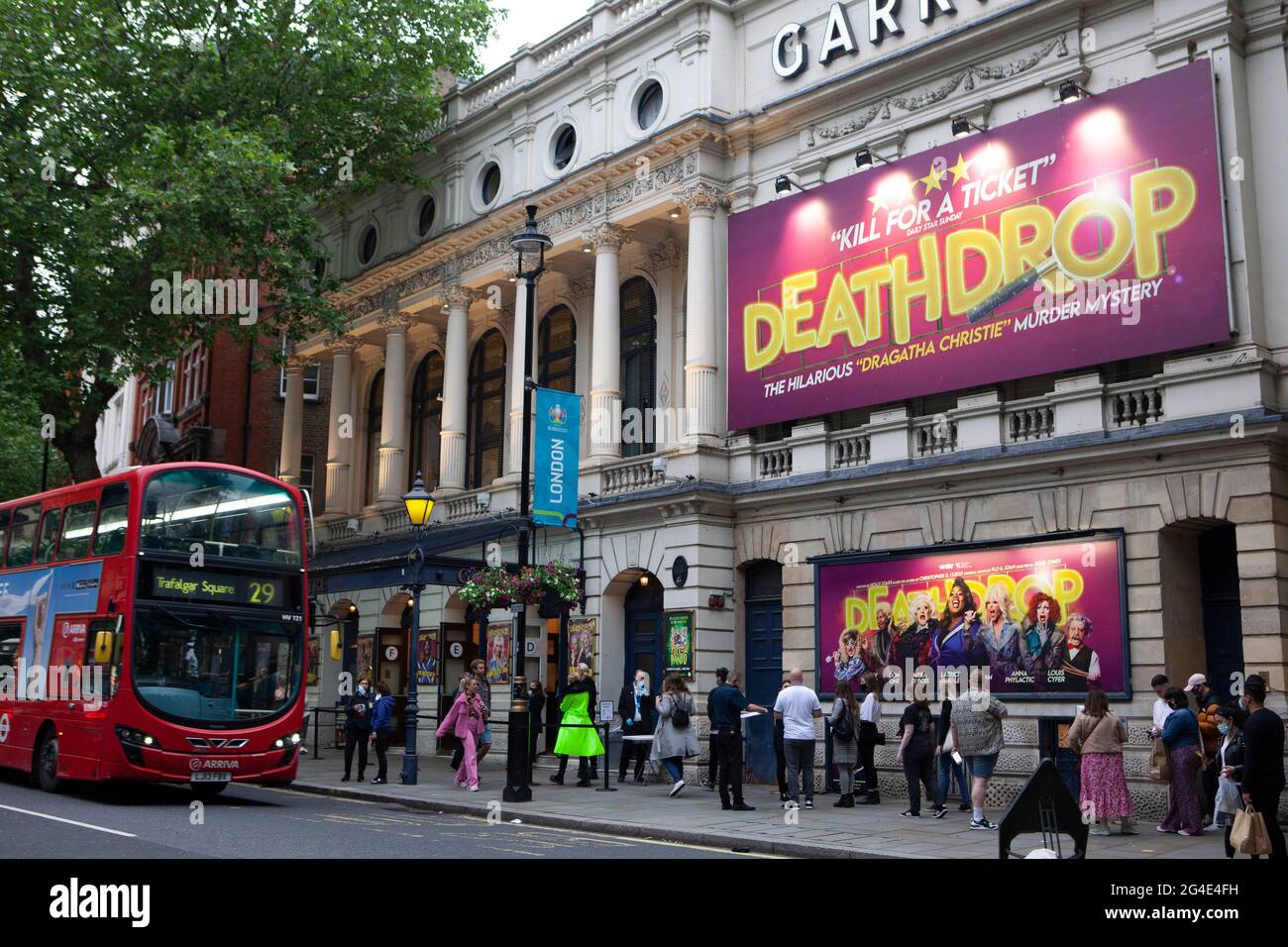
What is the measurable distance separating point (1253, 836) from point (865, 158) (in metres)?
14.8

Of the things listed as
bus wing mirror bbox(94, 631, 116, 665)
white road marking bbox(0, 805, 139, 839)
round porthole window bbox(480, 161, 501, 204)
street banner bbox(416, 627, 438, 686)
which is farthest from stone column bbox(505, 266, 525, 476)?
white road marking bbox(0, 805, 139, 839)

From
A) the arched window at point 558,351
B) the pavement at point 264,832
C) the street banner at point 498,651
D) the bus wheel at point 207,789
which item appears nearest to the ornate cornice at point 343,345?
the arched window at point 558,351

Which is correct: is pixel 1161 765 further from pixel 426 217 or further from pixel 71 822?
pixel 426 217

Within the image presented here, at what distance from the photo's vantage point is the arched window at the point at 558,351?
98.7 feet

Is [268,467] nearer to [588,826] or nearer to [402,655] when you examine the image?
[402,655]

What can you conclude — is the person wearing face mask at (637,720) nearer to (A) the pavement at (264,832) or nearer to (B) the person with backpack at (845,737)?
(B) the person with backpack at (845,737)

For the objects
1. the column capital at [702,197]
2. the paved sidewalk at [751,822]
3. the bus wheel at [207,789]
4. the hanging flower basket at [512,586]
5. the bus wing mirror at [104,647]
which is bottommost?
the paved sidewalk at [751,822]

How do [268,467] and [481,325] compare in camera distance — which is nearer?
[481,325]

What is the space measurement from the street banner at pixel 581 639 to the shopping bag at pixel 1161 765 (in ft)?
41.5

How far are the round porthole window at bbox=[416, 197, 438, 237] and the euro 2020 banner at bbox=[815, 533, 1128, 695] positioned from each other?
1640 cm

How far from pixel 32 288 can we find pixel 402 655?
12.6 metres

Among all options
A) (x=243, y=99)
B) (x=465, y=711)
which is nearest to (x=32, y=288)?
(x=243, y=99)

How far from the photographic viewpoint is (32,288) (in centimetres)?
2900

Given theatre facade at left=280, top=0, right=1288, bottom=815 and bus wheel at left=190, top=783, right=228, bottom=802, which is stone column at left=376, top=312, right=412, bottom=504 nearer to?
theatre facade at left=280, top=0, right=1288, bottom=815
